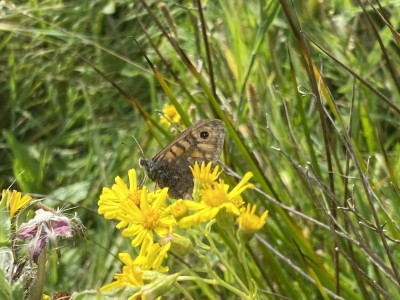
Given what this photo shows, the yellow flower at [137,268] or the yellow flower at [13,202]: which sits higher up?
the yellow flower at [13,202]

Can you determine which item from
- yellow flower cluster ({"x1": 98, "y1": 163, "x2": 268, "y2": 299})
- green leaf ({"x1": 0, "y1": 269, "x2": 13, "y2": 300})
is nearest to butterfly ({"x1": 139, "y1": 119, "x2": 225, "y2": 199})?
yellow flower cluster ({"x1": 98, "y1": 163, "x2": 268, "y2": 299})

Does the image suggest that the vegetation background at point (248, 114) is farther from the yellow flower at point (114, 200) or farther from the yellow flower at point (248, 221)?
the yellow flower at point (114, 200)

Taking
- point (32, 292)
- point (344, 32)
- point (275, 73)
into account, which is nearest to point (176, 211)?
point (32, 292)

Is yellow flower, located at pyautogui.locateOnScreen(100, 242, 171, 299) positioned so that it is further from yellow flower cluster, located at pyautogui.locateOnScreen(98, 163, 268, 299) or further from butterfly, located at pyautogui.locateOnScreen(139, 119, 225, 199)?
butterfly, located at pyautogui.locateOnScreen(139, 119, 225, 199)

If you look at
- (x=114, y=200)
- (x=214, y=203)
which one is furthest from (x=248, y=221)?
(x=114, y=200)

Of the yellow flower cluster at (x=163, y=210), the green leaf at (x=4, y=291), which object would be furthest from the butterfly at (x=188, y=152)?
the green leaf at (x=4, y=291)
